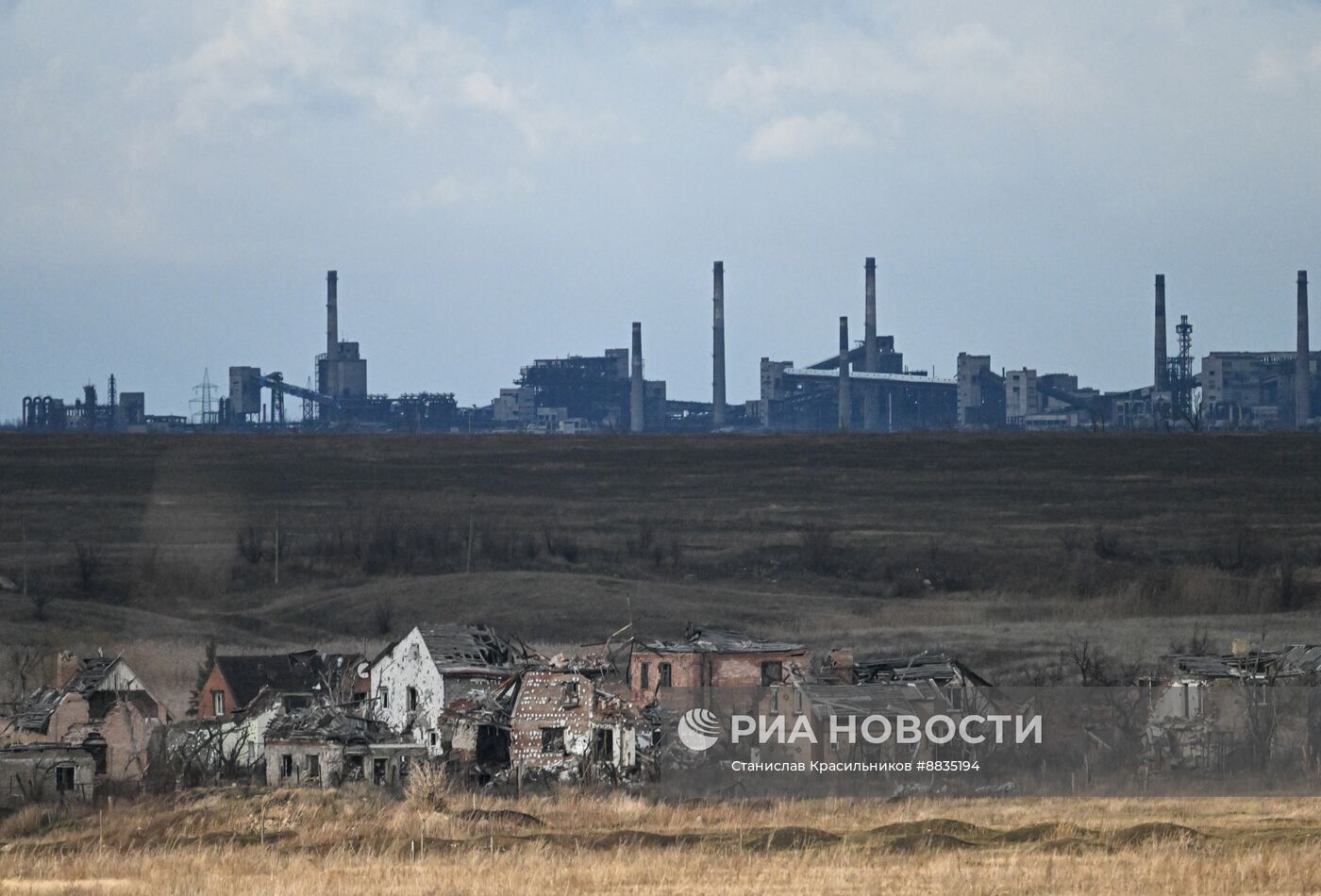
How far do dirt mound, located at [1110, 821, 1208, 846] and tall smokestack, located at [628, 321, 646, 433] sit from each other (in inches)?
5119

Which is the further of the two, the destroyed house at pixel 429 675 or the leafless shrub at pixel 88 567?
the leafless shrub at pixel 88 567

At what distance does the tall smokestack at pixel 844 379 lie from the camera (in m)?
141

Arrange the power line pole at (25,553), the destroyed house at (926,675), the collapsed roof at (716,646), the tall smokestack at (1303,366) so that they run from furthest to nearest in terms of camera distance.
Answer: the tall smokestack at (1303,366) < the power line pole at (25,553) < the collapsed roof at (716,646) < the destroyed house at (926,675)

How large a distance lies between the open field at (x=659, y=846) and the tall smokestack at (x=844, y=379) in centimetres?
11811

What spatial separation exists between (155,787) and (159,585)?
1457 inches

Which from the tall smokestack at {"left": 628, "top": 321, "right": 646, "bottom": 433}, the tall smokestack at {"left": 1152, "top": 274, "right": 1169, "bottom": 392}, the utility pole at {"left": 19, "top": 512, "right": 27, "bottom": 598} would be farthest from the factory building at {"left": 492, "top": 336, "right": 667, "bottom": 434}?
the utility pole at {"left": 19, "top": 512, "right": 27, "bottom": 598}

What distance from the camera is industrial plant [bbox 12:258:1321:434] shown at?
137 m

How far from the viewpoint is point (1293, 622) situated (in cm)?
4656

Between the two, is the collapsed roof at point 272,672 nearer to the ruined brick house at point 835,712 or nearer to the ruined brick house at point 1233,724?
the ruined brick house at point 835,712

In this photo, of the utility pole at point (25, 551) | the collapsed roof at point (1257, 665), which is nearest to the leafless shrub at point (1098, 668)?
the collapsed roof at point (1257, 665)

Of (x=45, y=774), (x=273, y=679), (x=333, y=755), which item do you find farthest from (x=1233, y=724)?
(x=273, y=679)

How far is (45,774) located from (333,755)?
137 inches

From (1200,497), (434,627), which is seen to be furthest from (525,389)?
(434,627)

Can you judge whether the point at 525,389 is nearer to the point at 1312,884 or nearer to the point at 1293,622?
the point at 1293,622
